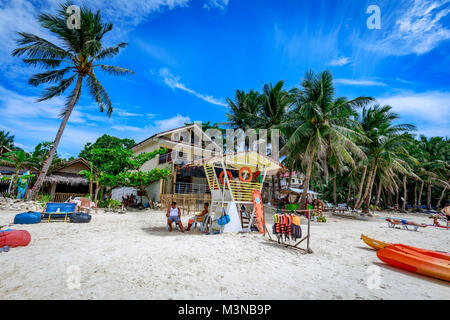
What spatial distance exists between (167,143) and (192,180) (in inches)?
183

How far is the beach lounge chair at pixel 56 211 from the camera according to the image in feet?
32.6

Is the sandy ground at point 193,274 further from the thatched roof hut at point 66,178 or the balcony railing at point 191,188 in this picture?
the thatched roof hut at point 66,178

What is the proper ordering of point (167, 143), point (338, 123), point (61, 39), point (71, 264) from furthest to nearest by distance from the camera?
1. point (167, 143)
2. point (338, 123)
3. point (61, 39)
4. point (71, 264)

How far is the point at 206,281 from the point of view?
382 cm

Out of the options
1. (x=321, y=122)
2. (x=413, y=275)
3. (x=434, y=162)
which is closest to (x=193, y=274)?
(x=413, y=275)

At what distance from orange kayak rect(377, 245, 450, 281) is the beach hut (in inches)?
189

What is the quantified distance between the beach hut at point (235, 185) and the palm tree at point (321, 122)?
8.74m

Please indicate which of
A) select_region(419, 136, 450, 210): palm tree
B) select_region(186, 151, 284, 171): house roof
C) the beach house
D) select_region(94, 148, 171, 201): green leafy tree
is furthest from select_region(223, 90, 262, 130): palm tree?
select_region(419, 136, 450, 210): palm tree

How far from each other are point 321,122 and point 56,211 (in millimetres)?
18593

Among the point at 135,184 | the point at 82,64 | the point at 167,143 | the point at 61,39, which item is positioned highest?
the point at 61,39
